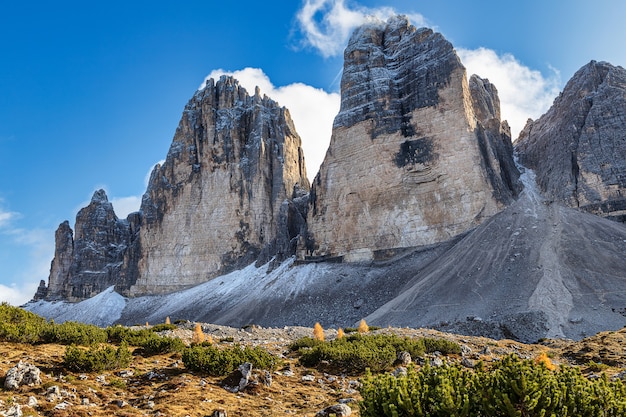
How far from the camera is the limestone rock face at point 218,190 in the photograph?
3932 inches

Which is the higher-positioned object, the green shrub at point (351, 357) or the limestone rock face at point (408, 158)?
the limestone rock face at point (408, 158)

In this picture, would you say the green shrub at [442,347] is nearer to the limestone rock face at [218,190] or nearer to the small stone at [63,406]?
the small stone at [63,406]

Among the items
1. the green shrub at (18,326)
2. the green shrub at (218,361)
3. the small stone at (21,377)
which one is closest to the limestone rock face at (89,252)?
the green shrub at (18,326)

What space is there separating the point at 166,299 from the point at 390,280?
56110 mm

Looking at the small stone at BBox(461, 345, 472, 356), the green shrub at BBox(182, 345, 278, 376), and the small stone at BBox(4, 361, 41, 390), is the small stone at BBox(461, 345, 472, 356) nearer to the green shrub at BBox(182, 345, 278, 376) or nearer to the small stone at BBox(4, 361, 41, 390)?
the green shrub at BBox(182, 345, 278, 376)

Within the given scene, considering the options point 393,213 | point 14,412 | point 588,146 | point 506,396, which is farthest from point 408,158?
point 14,412

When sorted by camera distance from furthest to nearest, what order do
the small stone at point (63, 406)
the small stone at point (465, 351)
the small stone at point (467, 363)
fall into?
the small stone at point (465, 351)
the small stone at point (467, 363)
the small stone at point (63, 406)

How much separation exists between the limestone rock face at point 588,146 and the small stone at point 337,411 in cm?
6454

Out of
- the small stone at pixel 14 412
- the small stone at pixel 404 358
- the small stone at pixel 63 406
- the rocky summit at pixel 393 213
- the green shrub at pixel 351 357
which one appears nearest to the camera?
the small stone at pixel 14 412

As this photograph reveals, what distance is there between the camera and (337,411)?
7.94 metres

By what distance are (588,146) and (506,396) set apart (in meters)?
73.1

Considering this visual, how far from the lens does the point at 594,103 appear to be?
7019cm

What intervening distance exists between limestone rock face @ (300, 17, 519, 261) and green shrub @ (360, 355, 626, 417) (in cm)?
6216

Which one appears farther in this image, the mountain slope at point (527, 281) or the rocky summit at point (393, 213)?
the rocky summit at point (393, 213)
